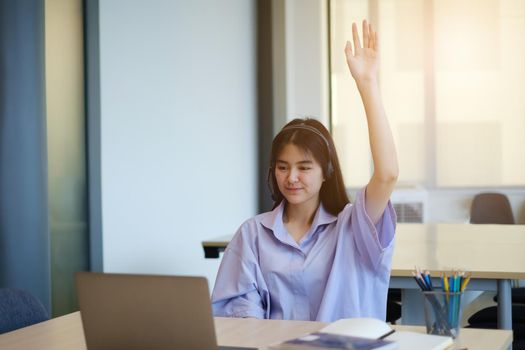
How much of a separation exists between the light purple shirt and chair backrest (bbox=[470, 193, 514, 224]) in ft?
14.7

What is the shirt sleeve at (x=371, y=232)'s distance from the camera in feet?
7.68

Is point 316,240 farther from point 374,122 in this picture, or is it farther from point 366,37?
point 366,37

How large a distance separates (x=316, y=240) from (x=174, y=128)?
119 inches

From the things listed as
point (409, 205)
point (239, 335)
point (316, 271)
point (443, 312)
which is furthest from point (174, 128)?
point (443, 312)

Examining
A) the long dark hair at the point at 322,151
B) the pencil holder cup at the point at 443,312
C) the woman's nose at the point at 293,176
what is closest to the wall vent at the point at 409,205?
the long dark hair at the point at 322,151

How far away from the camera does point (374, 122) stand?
7.23ft

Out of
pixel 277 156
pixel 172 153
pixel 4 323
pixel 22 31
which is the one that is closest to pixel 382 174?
pixel 277 156

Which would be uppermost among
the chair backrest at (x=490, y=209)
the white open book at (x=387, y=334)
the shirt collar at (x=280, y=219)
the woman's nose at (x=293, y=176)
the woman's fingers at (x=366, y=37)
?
the woman's fingers at (x=366, y=37)

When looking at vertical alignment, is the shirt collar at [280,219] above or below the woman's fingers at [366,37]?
below

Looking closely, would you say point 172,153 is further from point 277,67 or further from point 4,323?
point 4,323

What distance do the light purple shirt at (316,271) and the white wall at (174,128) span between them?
2.19 metres

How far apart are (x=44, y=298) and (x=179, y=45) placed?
223 centimetres

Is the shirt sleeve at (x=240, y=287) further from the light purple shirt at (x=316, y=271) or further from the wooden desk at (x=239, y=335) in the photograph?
the wooden desk at (x=239, y=335)

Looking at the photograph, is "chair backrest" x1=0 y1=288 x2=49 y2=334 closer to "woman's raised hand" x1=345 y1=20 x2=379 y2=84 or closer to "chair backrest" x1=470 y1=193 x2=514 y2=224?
"woman's raised hand" x1=345 y1=20 x2=379 y2=84
